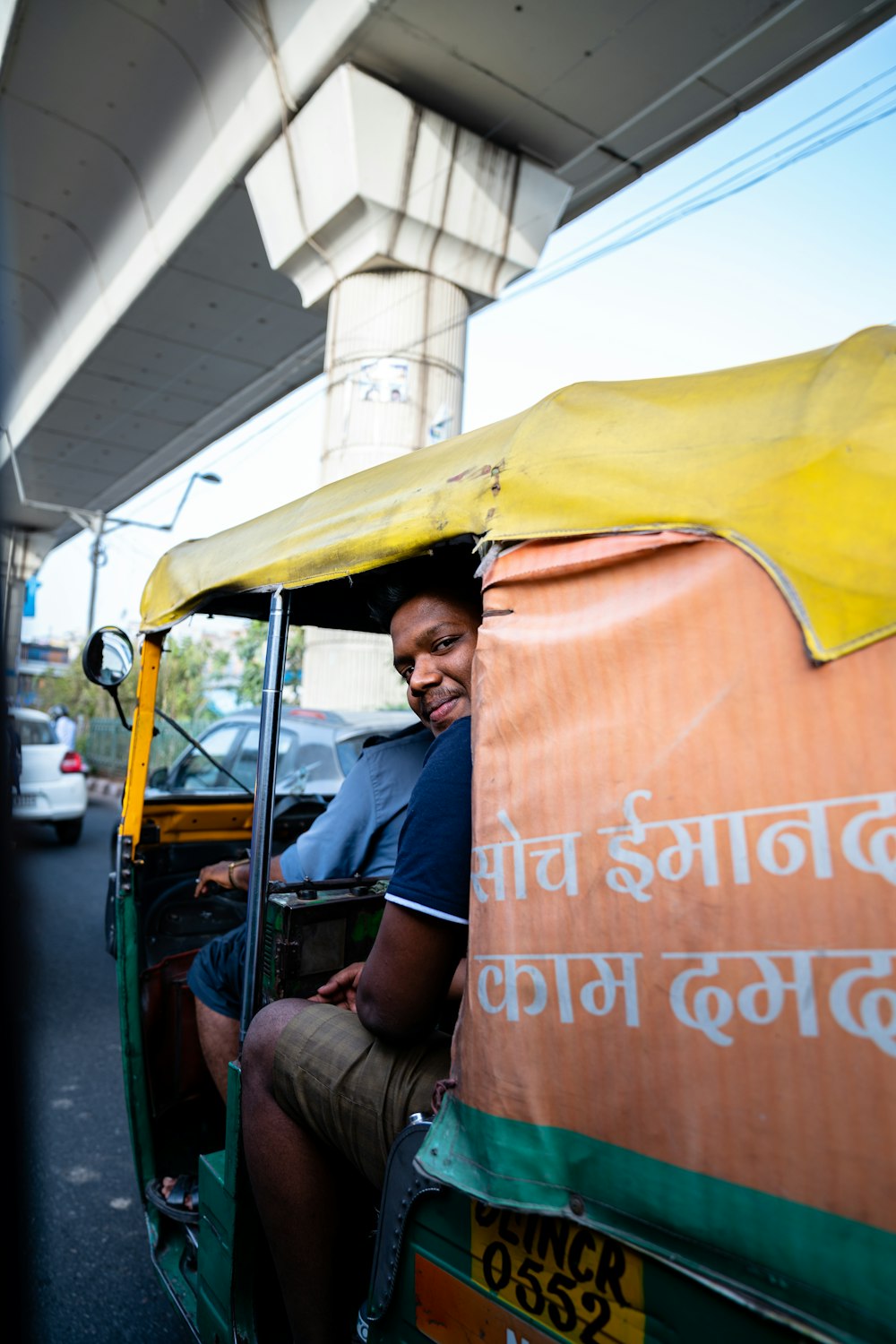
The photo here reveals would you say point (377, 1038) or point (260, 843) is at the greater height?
point (260, 843)

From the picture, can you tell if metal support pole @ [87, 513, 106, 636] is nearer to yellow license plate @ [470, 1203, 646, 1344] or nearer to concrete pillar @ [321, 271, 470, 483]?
concrete pillar @ [321, 271, 470, 483]

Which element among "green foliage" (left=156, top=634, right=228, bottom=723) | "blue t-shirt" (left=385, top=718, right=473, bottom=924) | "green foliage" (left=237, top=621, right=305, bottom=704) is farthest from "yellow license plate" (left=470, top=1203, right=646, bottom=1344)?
"green foliage" (left=156, top=634, right=228, bottom=723)

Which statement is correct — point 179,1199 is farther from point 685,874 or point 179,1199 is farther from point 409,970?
point 685,874

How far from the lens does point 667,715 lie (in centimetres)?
106

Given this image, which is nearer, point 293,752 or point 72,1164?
point 72,1164

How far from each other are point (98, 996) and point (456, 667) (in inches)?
171

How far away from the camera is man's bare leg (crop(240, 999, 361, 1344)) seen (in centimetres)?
168

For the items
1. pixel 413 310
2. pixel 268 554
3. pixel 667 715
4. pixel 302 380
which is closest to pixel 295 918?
pixel 268 554

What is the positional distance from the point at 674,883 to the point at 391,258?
32.3ft

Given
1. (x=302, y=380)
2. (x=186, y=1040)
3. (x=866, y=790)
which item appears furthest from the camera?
(x=302, y=380)

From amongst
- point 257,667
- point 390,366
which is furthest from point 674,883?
point 257,667

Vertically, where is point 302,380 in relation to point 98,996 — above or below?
above

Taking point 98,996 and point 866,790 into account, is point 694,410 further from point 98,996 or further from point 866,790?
point 98,996

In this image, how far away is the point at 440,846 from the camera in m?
1.43
